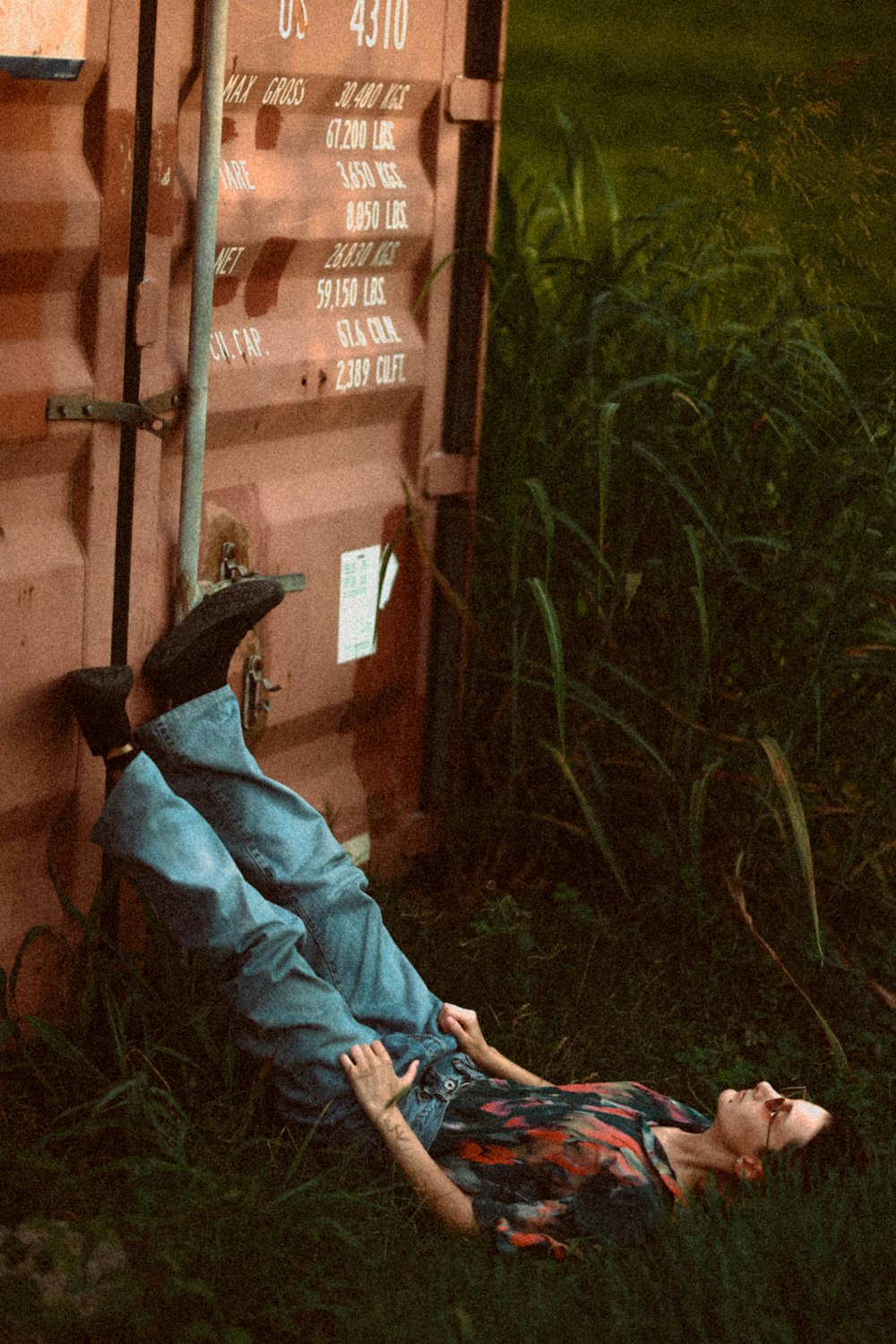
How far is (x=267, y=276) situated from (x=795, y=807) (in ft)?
4.92

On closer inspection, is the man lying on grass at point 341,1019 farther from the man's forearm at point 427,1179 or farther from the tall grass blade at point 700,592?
the tall grass blade at point 700,592

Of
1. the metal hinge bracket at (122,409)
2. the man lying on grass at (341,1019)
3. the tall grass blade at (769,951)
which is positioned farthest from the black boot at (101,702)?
the tall grass blade at (769,951)

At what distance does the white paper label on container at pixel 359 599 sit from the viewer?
357cm

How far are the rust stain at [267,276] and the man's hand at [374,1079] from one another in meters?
1.42

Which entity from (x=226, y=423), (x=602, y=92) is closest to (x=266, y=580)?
(x=226, y=423)

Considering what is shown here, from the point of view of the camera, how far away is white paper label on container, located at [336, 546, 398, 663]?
11.7 ft

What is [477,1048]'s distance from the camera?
9.96 ft

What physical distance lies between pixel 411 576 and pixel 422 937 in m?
0.84

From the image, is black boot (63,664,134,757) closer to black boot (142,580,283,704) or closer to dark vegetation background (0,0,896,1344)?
black boot (142,580,283,704)

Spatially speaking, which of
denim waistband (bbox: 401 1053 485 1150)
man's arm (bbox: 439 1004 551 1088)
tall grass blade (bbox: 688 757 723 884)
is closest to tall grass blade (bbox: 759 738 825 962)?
tall grass blade (bbox: 688 757 723 884)

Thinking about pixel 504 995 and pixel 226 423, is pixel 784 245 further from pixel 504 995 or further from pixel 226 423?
pixel 504 995

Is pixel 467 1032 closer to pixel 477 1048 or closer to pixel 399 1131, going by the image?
pixel 477 1048

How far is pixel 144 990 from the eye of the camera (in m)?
2.96

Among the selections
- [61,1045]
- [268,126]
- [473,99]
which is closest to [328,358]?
[268,126]
